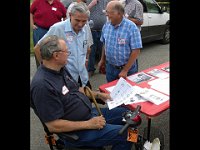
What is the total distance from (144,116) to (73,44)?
5.27 ft

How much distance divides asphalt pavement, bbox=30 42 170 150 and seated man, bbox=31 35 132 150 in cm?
110

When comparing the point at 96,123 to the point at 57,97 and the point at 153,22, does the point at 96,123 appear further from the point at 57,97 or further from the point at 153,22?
the point at 153,22

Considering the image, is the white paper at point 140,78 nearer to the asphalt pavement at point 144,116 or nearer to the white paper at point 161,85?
the white paper at point 161,85

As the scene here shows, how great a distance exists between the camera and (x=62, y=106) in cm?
263

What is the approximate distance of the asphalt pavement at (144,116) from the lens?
3772 mm

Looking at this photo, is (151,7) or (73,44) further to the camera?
(151,7)

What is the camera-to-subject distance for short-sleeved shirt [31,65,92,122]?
8.27 ft

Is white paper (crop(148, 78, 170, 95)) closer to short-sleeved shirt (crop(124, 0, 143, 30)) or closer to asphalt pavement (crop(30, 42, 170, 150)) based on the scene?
asphalt pavement (crop(30, 42, 170, 150))

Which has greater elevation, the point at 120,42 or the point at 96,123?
the point at 120,42

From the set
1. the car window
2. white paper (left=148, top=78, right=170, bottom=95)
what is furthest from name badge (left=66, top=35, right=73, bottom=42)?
the car window

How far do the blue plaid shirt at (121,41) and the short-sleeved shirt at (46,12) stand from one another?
193 centimetres

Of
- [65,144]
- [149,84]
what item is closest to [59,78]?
[65,144]

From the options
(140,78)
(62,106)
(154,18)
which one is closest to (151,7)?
(154,18)
